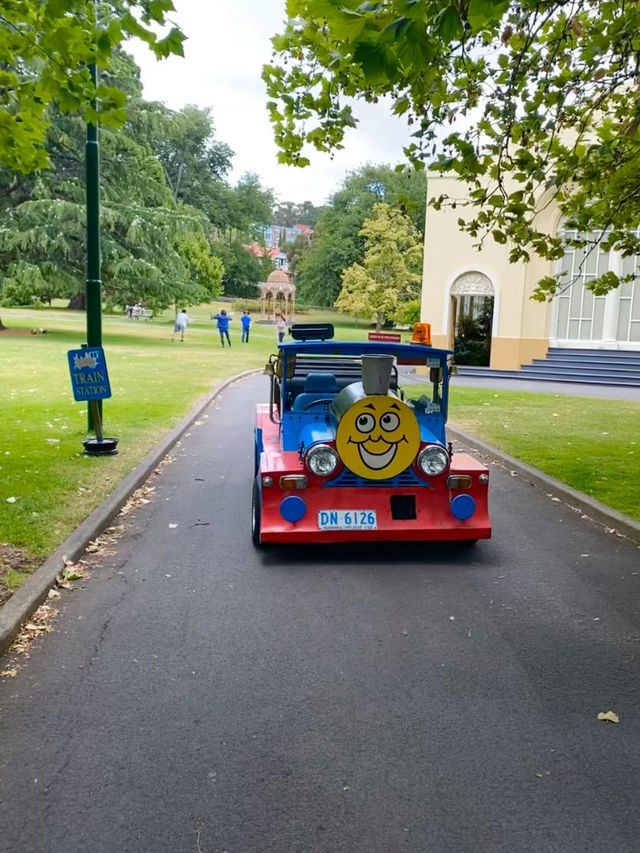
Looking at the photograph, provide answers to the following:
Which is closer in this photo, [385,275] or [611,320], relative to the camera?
[611,320]

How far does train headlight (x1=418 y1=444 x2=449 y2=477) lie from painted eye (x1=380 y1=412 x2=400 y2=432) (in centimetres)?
37

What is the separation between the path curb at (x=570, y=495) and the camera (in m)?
6.85

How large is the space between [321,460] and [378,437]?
49 centimetres

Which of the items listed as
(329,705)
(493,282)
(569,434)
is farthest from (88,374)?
(493,282)

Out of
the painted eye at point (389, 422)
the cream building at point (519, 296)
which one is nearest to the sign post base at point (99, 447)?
the painted eye at point (389, 422)

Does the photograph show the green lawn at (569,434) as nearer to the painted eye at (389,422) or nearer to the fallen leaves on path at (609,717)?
the painted eye at (389,422)

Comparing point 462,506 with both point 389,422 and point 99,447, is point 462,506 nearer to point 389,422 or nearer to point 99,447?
point 389,422

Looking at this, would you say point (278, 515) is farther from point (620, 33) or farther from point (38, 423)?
point (38, 423)

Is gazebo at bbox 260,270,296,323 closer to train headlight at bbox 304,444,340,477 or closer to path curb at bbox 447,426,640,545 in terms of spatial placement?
path curb at bbox 447,426,640,545

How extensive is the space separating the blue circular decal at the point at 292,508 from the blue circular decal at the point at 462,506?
1.24m

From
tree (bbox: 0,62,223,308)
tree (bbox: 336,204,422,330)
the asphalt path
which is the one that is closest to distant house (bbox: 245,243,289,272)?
tree (bbox: 336,204,422,330)

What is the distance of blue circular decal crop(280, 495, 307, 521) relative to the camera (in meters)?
5.69

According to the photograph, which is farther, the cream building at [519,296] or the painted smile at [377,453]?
the cream building at [519,296]

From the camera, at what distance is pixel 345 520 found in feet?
19.0
